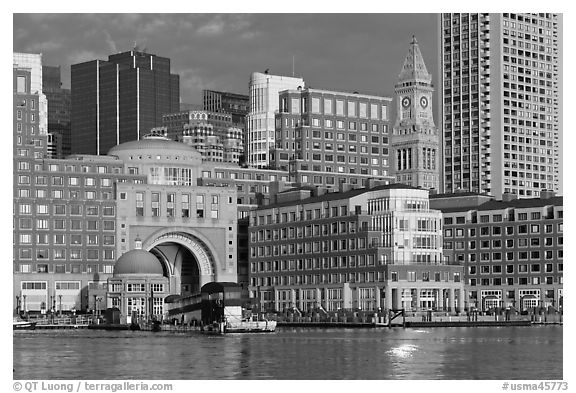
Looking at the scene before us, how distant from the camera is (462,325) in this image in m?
194

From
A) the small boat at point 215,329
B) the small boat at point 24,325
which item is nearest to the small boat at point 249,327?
the small boat at point 215,329

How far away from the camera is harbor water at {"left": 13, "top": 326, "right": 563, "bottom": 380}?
89000 millimetres

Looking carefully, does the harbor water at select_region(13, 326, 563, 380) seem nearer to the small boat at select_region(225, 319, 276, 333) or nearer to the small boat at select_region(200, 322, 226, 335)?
the small boat at select_region(225, 319, 276, 333)

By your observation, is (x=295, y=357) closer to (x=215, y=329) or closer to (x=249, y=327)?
(x=249, y=327)

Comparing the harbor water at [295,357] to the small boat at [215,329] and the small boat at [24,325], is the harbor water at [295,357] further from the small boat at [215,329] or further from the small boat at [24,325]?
the small boat at [24,325]

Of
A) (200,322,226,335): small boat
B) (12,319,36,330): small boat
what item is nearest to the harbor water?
(200,322,226,335): small boat

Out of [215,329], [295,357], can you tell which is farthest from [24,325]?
[295,357]

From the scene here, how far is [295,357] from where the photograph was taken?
106500 mm

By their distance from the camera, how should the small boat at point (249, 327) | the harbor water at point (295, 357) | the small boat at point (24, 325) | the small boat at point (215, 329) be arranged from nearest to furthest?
the harbor water at point (295, 357) < the small boat at point (249, 327) < the small boat at point (215, 329) < the small boat at point (24, 325)

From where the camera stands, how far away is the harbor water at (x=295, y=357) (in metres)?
89.0

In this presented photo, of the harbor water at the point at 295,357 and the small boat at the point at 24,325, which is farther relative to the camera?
the small boat at the point at 24,325
